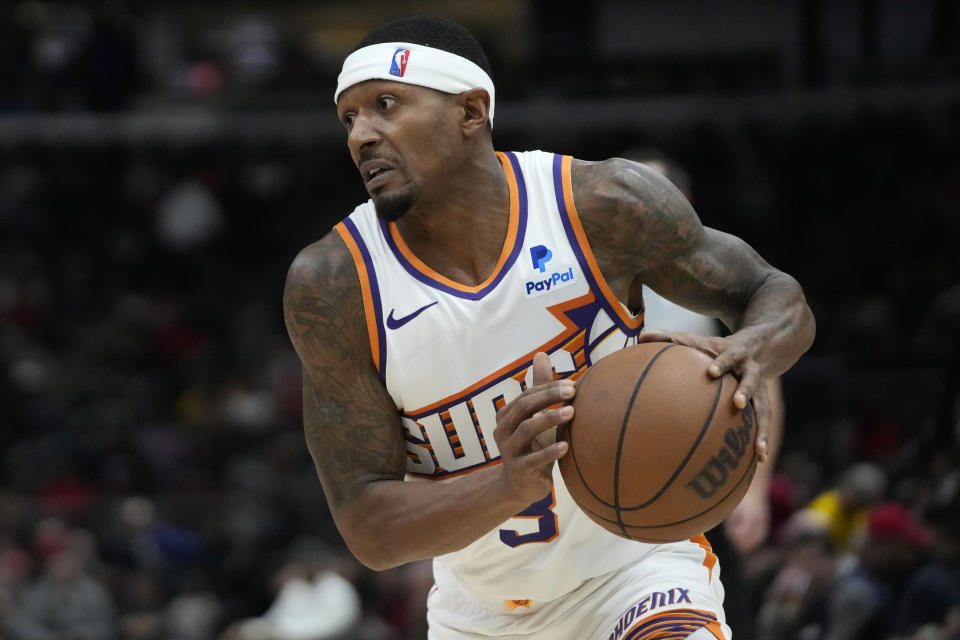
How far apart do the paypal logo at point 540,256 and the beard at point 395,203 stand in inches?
14.0

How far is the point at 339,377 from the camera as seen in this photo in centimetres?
351

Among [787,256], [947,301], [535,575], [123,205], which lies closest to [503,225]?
[535,575]

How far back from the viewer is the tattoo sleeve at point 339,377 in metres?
3.50

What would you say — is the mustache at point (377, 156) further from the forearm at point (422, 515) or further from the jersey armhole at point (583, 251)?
the forearm at point (422, 515)

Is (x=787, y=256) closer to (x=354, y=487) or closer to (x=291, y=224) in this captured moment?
(x=291, y=224)

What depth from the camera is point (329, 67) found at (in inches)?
683

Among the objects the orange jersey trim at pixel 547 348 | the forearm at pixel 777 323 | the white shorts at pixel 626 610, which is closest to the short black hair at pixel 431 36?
the orange jersey trim at pixel 547 348

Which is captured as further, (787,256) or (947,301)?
(787,256)

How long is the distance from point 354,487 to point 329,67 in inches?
568

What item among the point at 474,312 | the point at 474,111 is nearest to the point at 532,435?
the point at 474,312

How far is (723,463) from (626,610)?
2.17 feet

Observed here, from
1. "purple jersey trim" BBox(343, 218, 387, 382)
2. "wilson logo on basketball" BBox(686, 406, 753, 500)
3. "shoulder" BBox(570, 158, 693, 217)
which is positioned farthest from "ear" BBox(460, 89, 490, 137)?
"wilson logo on basketball" BBox(686, 406, 753, 500)

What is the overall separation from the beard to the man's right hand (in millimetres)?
648

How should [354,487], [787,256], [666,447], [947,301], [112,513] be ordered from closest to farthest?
[666,447] → [354,487] → [947,301] → [112,513] → [787,256]
